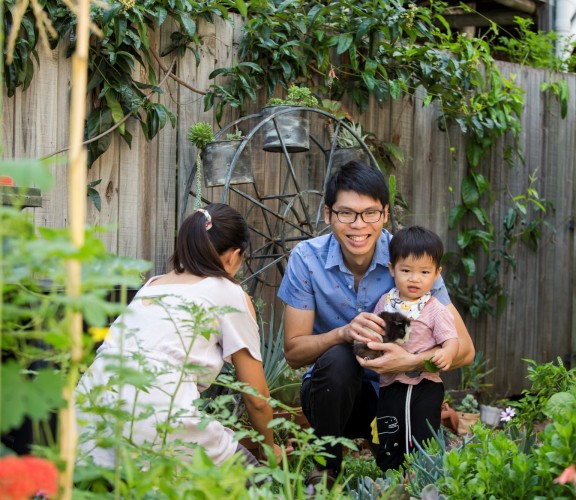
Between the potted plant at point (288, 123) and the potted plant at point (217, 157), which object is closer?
the potted plant at point (217, 157)

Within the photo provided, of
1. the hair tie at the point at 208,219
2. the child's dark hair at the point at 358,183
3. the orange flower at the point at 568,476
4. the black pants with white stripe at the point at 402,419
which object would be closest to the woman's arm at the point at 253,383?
the hair tie at the point at 208,219

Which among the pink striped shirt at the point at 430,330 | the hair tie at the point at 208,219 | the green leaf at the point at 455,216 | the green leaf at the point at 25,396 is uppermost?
the green leaf at the point at 455,216

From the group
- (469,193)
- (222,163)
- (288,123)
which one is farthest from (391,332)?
(469,193)

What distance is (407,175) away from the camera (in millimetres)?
4758

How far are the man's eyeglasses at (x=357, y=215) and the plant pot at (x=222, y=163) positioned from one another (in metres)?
0.83

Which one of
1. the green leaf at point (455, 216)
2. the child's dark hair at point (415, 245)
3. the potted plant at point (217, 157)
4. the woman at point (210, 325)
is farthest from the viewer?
the green leaf at point (455, 216)

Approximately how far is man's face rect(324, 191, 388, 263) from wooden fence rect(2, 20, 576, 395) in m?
1.00

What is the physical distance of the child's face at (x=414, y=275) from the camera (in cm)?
295

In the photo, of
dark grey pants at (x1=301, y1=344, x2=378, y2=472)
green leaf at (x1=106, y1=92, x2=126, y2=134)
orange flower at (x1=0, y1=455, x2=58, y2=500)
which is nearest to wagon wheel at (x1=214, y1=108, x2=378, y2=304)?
green leaf at (x1=106, y1=92, x2=126, y2=134)

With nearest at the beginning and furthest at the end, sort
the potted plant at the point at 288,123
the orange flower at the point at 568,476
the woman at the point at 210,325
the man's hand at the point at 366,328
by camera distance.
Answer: the orange flower at the point at 568,476
the woman at the point at 210,325
the man's hand at the point at 366,328
the potted plant at the point at 288,123

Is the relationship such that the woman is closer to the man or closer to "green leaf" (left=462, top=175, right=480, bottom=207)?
the man

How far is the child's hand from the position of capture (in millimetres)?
2850

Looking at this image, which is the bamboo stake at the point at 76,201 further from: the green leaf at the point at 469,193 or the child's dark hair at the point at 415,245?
the green leaf at the point at 469,193

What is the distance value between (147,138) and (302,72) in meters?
1.00
